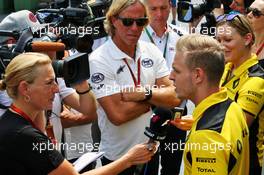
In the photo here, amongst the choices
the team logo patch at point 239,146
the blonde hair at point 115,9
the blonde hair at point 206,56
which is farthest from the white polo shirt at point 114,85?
the team logo patch at point 239,146

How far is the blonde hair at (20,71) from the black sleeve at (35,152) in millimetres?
293

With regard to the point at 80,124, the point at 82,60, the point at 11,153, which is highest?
the point at 82,60

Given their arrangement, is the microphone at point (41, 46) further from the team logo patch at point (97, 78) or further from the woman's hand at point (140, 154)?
the woman's hand at point (140, 154)

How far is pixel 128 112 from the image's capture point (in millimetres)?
3695

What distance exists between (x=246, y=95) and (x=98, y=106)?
119 cm

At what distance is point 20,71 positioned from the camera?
9.27ft

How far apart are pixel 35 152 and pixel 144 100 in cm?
126

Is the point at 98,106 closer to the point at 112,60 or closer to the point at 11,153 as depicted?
the point at 112,60

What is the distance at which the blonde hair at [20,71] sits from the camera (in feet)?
9.26

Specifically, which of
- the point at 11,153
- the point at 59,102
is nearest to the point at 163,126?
the point at 11,153

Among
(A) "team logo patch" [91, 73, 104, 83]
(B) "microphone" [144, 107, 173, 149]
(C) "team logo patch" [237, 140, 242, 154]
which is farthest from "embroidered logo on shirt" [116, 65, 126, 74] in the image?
(C) "team logo patch" [237, 140, 242, 154]

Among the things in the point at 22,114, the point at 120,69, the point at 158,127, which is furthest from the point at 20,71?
the point at 120,69

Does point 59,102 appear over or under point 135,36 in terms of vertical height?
under

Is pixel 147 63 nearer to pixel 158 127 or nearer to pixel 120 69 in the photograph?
pixel 120 69
